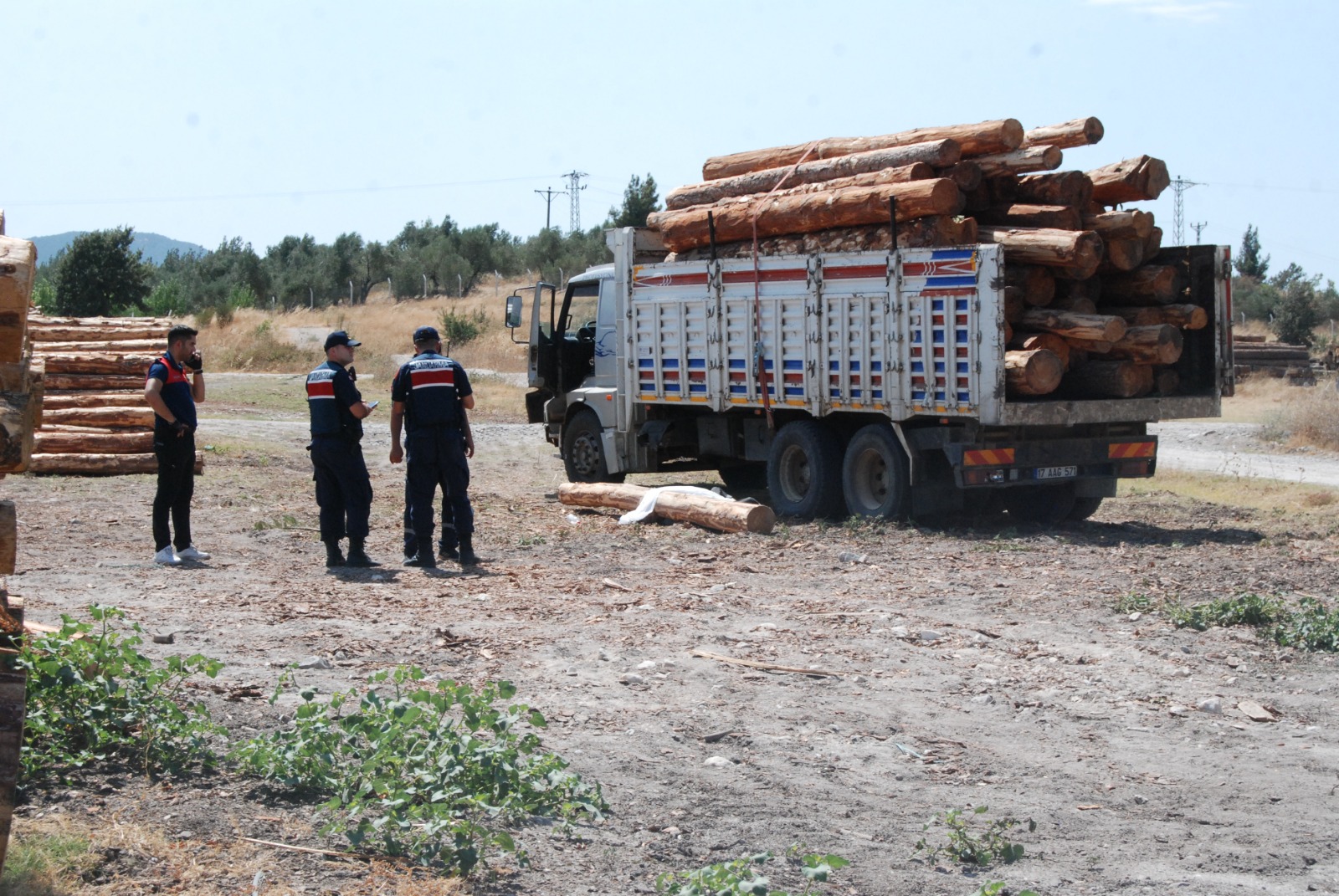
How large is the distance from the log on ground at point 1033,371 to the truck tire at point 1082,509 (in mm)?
2280

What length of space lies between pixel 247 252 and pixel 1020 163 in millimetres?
61929

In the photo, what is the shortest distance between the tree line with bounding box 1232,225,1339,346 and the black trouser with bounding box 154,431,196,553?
71.5 ft

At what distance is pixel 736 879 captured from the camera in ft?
12.7

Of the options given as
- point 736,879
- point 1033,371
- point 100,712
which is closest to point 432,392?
point 1033,371

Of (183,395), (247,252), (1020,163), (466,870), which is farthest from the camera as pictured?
(247,252)

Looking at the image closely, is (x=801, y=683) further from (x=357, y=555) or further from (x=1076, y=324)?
(x=1076, y=324)

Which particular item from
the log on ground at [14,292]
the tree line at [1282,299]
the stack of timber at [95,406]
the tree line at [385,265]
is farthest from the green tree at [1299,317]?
the log on ground at [14,292]

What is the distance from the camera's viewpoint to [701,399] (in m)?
13.8

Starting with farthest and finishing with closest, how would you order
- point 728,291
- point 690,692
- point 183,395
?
point 728,291 → point 183,395 → point 690,692

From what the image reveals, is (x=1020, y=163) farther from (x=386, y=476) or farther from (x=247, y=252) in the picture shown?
(x=247, y=252)

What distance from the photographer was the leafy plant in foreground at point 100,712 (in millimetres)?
4938

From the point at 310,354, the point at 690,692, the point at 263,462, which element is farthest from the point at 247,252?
the point at 690,692

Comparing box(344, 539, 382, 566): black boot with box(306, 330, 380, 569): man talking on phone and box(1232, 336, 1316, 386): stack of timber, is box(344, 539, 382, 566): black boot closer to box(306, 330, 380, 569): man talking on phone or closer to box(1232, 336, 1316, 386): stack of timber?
box(306, 330, 380, 569): man talking on phone

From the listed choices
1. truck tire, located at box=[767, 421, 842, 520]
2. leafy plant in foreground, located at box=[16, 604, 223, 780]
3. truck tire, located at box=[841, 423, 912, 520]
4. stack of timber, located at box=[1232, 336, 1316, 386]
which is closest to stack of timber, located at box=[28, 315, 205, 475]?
truck tire, located at box=[767, 421, 842, 520]
